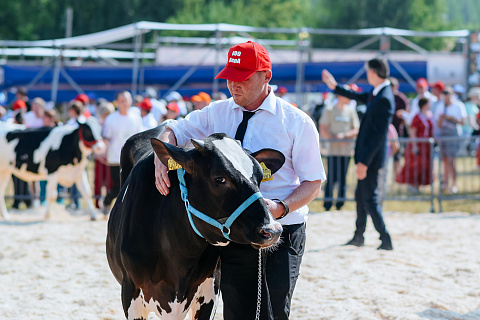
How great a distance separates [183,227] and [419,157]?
31.0 ft

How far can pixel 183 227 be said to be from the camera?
3.51m

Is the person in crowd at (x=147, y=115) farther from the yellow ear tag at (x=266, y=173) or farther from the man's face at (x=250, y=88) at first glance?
the yellow ear tag at (x=266, y=173)

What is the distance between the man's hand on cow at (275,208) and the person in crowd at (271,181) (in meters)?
0.19

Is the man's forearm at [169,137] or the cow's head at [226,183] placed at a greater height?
the man's forearm at [169,137]

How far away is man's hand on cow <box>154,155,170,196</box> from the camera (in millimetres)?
3535

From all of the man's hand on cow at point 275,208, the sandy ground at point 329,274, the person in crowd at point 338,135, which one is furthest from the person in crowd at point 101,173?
the man's hand on cow at point 275,208

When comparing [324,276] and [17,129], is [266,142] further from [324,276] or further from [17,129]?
[17,129]

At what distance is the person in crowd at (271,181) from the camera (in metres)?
3.52

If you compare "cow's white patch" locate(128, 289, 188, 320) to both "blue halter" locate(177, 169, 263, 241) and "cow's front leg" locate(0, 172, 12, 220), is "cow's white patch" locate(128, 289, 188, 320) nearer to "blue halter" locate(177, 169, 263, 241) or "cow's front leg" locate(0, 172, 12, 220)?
"blue halter" locate(177, 169, 263, 241)

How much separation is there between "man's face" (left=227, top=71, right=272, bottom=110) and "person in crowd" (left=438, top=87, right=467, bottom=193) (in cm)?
973

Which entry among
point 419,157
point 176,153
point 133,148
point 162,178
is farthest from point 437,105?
point 176,153

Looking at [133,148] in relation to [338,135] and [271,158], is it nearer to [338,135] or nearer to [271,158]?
[271,158]

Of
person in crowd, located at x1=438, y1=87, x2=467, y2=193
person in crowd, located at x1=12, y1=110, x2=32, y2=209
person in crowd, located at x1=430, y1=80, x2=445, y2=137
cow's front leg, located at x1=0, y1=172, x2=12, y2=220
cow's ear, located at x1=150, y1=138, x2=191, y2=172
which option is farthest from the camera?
person in crowd, located at x1=430, y1=80, x2=445, y2=137

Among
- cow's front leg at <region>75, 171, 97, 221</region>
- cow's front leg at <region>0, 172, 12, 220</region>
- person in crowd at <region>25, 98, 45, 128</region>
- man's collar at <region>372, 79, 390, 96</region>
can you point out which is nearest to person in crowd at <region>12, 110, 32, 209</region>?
person in crowd at <region>25, 98, 45, 128</region>
